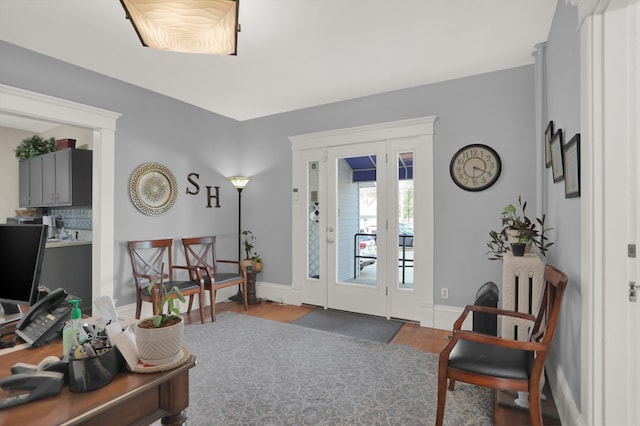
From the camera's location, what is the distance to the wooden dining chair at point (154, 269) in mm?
3422

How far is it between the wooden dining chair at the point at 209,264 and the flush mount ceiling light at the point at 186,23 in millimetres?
2383

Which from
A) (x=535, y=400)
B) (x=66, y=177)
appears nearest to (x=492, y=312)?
(x=535, y=400)

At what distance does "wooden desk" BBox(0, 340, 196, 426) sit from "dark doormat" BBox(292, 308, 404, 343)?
7.99 feet

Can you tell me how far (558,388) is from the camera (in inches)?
81.0

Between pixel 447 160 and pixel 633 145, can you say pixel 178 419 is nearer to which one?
pixel 633 145

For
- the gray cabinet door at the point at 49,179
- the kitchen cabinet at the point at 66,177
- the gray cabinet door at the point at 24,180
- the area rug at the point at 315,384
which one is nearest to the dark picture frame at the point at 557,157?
the area rug at the point at 315,384

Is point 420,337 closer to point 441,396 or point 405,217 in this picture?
point 405,217

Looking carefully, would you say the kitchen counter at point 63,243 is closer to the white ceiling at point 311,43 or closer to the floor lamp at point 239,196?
the floor lamp at point 239,196

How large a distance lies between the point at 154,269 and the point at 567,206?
12.6 feet

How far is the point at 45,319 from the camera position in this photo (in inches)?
53.5

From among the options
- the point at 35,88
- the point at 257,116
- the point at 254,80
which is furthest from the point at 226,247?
the point at 35,88

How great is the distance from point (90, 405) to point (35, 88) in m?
3.15

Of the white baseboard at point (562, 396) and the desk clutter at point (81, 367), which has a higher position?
the desk clutter at point (81, 367)

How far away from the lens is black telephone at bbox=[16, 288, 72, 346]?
1309 mm
